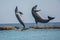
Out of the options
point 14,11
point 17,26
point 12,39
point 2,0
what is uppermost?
point 2,0

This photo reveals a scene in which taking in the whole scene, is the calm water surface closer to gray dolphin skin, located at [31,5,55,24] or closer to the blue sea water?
the blue sea water

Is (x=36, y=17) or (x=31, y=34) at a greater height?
(x=36, y=17)

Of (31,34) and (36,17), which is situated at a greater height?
(36,17)

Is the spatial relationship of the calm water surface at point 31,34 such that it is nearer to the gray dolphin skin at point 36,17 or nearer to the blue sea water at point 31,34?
the blue sea water at point 31,34

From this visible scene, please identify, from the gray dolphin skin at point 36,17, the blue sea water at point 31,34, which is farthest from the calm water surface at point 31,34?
the gray dolphin skin at point 36,17

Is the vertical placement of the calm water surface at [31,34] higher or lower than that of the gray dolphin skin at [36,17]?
lower

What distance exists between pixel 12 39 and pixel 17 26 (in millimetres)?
191

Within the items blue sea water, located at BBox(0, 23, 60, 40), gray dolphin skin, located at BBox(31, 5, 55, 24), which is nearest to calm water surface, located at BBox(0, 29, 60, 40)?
blue sea water, located at BBox(0, 23, 60, 40)

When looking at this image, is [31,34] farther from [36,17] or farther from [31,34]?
[36,17]

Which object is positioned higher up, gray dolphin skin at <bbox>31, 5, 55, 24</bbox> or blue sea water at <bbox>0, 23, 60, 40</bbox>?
gray dolphin skin at <bbox>31, 5, 55, 24</bbox>

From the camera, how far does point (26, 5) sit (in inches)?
103

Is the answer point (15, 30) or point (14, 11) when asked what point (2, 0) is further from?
point (15, 30)

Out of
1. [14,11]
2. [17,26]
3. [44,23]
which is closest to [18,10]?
[14,11]

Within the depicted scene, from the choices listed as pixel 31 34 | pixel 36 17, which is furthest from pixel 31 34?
pixel 36 17
